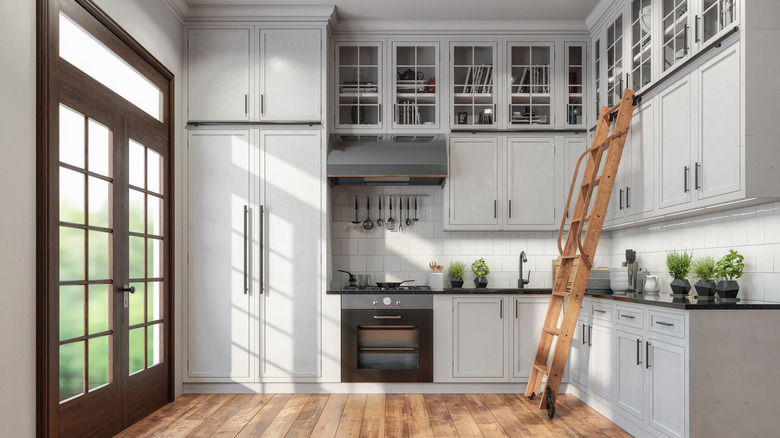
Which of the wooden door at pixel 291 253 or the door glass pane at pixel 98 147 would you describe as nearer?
the door glass pane at pixel 98 147

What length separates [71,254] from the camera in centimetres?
326

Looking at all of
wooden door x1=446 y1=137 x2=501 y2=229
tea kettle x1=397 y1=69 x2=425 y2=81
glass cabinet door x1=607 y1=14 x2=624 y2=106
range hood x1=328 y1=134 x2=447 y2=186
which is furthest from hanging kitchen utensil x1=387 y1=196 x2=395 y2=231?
glass cabinet door x1=607 y1=14 x2=624 y2=106

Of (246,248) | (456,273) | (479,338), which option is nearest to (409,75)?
(456,273)

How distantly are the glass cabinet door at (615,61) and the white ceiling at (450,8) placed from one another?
33cm

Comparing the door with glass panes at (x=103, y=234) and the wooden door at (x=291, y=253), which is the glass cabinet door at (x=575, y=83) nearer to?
the wooden door at (x=291, y=253)

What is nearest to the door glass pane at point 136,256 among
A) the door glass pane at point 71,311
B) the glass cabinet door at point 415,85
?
the door glass pane at point 71,311

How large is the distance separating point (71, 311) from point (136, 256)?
3.02 ft

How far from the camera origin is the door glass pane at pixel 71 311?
10.4 feet

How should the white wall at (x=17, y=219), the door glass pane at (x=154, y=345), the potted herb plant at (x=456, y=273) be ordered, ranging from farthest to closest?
the potted herb plant at (x=456, y=273)
the door glass pane at (x=154, y=345)
the white wall at (x=17, y=219)

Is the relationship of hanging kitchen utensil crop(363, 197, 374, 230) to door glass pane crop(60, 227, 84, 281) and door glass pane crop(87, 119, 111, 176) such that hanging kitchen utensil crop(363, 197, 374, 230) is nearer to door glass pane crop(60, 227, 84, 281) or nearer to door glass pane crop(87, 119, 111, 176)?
door glass pane crop(87, 119, 111, 176)

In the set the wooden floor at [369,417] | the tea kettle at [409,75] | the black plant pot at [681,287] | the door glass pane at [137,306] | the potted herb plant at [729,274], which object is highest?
the tea kettle at [409,75]

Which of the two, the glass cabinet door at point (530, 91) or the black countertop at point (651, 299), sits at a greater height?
the glass cabinet door at point (530, 91)

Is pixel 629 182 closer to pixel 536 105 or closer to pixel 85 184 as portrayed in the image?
pixel 536 105

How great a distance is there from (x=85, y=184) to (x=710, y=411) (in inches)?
139
